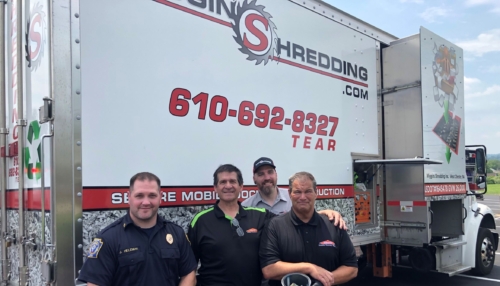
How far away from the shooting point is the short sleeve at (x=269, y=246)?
2.60 metres

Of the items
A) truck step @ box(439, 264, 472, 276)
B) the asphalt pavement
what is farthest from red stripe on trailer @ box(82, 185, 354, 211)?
the asphalt pavement

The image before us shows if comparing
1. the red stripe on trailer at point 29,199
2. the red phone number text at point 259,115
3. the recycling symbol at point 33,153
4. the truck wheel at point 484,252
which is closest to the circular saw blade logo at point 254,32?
the red phone number text at point 259,115

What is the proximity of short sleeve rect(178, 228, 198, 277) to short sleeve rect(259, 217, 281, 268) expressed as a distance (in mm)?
411

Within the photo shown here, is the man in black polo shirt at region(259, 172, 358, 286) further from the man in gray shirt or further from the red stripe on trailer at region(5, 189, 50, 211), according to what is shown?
the red stripe on trailer at region(5, 189, 50, 211)

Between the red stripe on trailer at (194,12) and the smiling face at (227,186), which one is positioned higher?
the red stripe on trailer at (194,12)

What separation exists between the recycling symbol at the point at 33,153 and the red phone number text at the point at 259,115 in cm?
81

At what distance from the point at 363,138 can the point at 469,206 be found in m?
2.62

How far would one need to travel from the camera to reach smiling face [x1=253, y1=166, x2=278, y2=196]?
3.21m

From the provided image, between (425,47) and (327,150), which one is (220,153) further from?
(425,47)

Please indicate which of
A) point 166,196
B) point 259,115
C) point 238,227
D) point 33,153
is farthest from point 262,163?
point 33,153

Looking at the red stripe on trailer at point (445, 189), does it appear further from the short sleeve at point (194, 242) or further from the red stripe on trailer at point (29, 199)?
the red stripe on trailer at point (29, 199)

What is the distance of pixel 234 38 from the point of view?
339cm

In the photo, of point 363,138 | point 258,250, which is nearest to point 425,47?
point 363,138

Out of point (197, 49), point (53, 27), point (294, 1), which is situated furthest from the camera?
point (294, 1)
